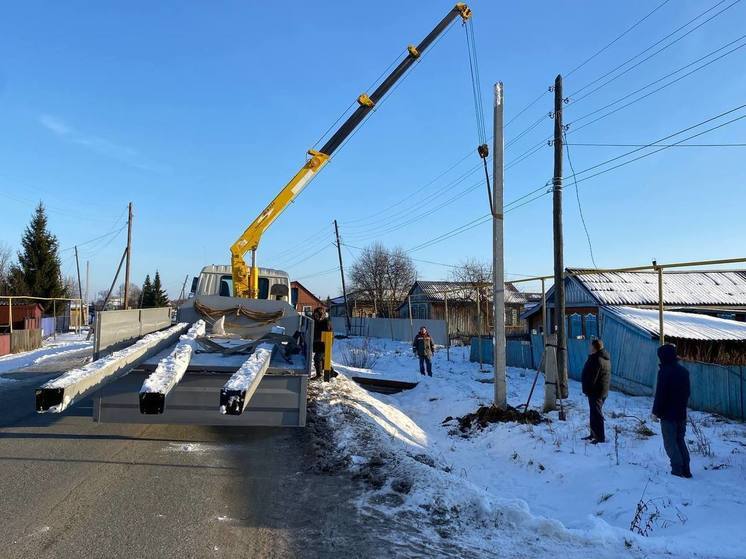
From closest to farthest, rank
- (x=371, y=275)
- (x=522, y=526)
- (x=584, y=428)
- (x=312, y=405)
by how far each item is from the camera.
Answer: (x=522, y=526)
(x=584, y=428)
(x=312, y=405)
(x=371, y=275)

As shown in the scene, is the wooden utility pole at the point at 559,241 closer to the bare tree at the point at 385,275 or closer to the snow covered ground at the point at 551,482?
the snow covered ground at the point at 551,482

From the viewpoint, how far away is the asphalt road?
438 cm

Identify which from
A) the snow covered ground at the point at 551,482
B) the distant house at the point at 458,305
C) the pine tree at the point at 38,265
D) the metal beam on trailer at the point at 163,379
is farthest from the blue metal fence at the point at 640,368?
the pine tree at the point at 38,265

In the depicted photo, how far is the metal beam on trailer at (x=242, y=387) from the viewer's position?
16.3ft

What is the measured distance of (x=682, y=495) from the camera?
5887 millimetres

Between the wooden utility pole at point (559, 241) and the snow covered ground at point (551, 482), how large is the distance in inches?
70.0

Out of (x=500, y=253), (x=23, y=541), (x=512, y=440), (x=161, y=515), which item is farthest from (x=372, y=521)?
(x=500, y=253)

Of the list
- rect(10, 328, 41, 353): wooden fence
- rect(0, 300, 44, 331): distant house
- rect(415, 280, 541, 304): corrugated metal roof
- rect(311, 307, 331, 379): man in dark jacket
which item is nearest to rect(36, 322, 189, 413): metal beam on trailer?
rect(311, 307, 331, 379): man in dark jacket

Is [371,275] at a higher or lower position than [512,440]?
higher

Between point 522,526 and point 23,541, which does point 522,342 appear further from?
point 23,541

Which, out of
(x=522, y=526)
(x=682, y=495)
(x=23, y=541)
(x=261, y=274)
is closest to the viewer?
(x=23, y=541)

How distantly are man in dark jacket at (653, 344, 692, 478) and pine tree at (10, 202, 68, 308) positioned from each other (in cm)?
4746

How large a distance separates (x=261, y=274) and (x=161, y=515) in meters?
9.77

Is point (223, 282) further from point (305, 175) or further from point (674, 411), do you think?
point (674, 411)
